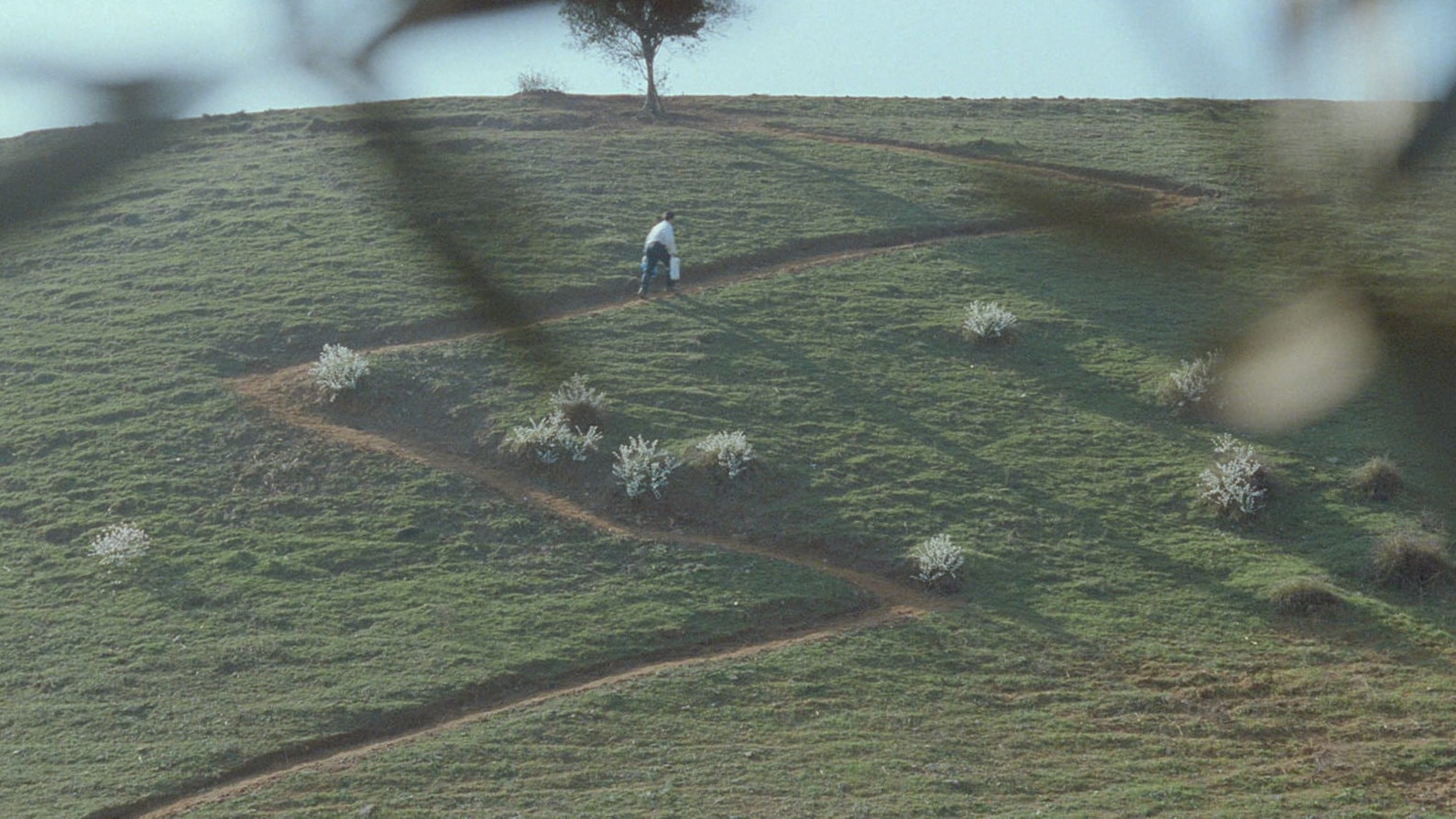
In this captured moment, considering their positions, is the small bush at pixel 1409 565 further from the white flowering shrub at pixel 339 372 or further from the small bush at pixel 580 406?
the white flowering shrub at pixel 339 372

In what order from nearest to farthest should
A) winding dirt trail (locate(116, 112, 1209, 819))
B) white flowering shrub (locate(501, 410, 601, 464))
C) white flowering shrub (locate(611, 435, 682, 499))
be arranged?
winding dirt trail (locate(116, 112, 1209, 819)) → white flowering shrub (locate(611, 435, 682, 499)) → white flowering shrub (locate(501, 410, 601, 464))

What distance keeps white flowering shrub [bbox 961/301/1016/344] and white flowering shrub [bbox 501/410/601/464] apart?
4.66m

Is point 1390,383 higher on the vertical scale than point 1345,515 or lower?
higher

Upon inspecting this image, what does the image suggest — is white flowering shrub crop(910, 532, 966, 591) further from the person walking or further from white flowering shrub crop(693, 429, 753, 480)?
the person walking

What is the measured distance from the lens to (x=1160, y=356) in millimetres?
14250

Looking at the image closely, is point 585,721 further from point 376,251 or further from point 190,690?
point 376,251

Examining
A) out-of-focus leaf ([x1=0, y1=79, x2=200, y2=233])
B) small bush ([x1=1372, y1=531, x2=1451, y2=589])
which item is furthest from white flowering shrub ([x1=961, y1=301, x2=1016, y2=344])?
out-of-focus leaf ([x1=0, y1=79, x2=200, y2=233])

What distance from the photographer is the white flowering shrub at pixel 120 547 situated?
10602mm

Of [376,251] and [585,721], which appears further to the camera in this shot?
[376,251]

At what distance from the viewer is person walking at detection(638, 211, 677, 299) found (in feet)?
43.7

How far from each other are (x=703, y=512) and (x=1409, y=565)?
17.3ft

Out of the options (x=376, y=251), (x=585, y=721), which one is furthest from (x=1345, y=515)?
(x=376, y=251)

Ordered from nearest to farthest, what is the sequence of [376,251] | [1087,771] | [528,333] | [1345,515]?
[528,333]
[1087,771]
[1345,515]
[376,251]

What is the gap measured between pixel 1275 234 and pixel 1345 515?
1053cm
